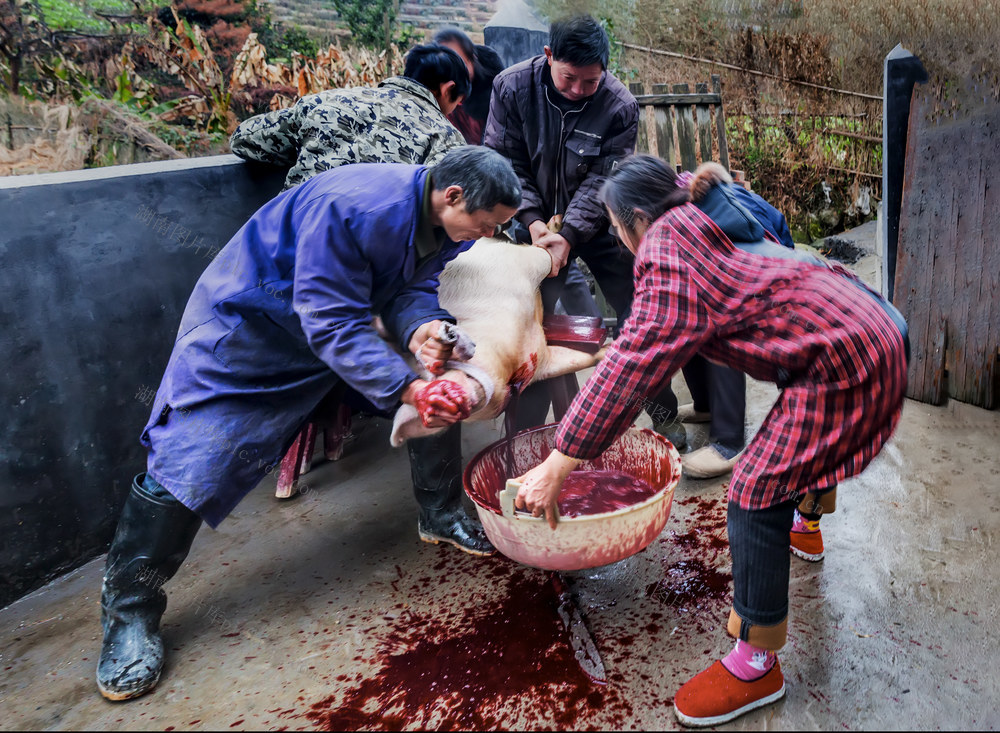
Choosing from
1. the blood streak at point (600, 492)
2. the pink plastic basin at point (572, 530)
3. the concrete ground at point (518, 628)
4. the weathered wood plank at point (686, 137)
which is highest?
the weathered wood plank at point (686, 137)

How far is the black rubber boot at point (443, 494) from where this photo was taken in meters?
2.72

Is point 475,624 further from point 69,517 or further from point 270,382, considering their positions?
point 69,517

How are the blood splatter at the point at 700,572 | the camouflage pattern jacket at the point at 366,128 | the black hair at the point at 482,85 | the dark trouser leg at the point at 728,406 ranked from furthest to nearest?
the black hair at the point at 482,85
the dark trouser leg at the point at 728,406
the camouflage pattern jacket at the point at 366,128
the blood splatter at the point at 700,572

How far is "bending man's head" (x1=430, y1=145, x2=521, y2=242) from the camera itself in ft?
6.97

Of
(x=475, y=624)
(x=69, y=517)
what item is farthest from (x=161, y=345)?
(x=475, y=624)

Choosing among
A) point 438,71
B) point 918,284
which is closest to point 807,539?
point 918,284

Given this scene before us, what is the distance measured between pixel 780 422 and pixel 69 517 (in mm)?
2556

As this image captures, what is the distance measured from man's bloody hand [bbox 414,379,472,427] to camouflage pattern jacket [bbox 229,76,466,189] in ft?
4.02

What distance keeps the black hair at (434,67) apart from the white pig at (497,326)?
0.83 meters

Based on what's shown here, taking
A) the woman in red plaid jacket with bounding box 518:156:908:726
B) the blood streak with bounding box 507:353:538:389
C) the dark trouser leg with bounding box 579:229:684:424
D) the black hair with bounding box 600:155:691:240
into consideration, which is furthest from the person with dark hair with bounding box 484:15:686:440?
the woman in red plaid jacket with bounding box 518:156:908:726

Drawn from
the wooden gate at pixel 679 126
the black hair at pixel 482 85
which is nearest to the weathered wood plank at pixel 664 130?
the wooden gate at pixel 679 126

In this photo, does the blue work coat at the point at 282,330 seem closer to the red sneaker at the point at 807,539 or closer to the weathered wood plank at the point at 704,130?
the red sneaker at the point at 807,539

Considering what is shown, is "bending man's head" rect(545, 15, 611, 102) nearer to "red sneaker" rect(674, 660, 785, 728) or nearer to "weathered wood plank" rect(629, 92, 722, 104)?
"weathered wood plank" rect(629, 92, 722, 104)

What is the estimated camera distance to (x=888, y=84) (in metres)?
3.74
